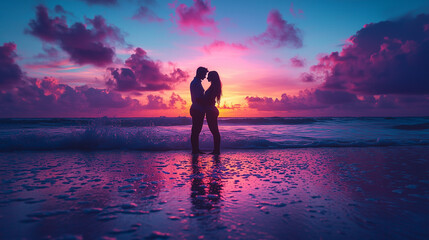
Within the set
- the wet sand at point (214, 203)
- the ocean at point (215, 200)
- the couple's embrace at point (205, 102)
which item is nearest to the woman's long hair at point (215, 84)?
the couple's embrace at point (205, 102)

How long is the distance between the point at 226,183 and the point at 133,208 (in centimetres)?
140

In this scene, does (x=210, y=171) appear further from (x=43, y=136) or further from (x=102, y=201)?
(x=43, y=136)

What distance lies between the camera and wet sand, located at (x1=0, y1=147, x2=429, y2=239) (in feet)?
5.93

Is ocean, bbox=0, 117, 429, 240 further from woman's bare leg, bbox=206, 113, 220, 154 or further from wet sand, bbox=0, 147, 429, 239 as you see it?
woman's bare leg, bbox=206, 113, 220, 154

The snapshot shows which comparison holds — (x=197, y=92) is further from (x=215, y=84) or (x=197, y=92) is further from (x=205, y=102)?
(x=215, y=84)

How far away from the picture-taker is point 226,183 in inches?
129

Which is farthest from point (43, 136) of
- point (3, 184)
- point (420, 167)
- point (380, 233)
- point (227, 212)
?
point (420, 167)

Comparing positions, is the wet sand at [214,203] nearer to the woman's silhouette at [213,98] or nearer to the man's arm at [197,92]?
the woman's silhouette at [213,98]

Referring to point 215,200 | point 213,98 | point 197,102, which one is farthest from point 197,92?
point 215,200

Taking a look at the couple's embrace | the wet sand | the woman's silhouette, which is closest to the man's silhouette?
the couple's embrace

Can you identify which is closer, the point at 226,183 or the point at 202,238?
the point at 202,238

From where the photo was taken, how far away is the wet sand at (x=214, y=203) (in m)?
1.81

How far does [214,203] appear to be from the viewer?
2.46 metres

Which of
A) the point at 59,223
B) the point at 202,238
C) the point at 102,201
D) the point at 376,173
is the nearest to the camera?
the point at 202,238
